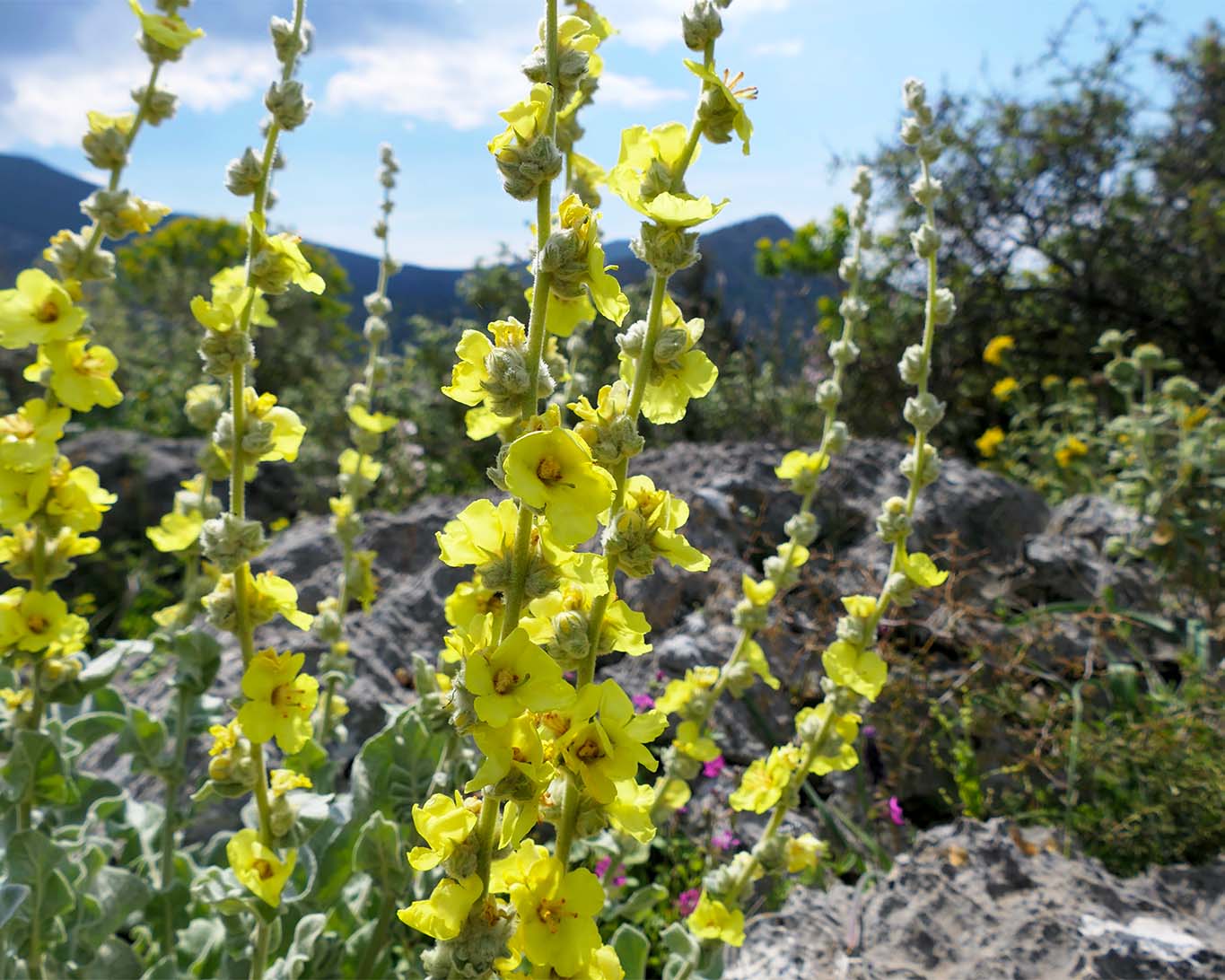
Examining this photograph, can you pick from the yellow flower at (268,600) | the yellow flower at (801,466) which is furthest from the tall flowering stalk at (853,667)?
the yellow flower at (268,600)

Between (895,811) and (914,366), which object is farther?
(895,811)

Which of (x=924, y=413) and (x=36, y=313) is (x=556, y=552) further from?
(x=36, y=313)

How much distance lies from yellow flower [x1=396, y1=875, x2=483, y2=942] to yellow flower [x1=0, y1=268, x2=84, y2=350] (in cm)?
118

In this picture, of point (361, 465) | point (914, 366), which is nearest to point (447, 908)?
point (914, 366)

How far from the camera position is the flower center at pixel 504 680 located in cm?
91

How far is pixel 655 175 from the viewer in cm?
100

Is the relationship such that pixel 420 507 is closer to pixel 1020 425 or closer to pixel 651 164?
pixel 651 164

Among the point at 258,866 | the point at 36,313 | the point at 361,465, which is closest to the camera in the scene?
the point at 258,866

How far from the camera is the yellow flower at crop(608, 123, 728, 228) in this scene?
0.94m

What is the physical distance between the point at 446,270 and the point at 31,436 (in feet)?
27.7

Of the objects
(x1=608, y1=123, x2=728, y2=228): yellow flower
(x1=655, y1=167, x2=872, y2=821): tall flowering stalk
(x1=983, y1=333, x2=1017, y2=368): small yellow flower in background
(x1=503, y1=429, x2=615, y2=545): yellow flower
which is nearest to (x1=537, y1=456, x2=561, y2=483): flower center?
(x1=503, y1=429, x2=615, y2=545): yellow flower

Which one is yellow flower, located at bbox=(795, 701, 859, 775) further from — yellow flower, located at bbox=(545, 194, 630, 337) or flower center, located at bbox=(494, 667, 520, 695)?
yellow flower, located at bbox=(545, 194, 630, 337)

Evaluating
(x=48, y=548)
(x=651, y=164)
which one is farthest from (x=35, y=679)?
(x=651, y=164)

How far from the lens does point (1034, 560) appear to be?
4043 mm
